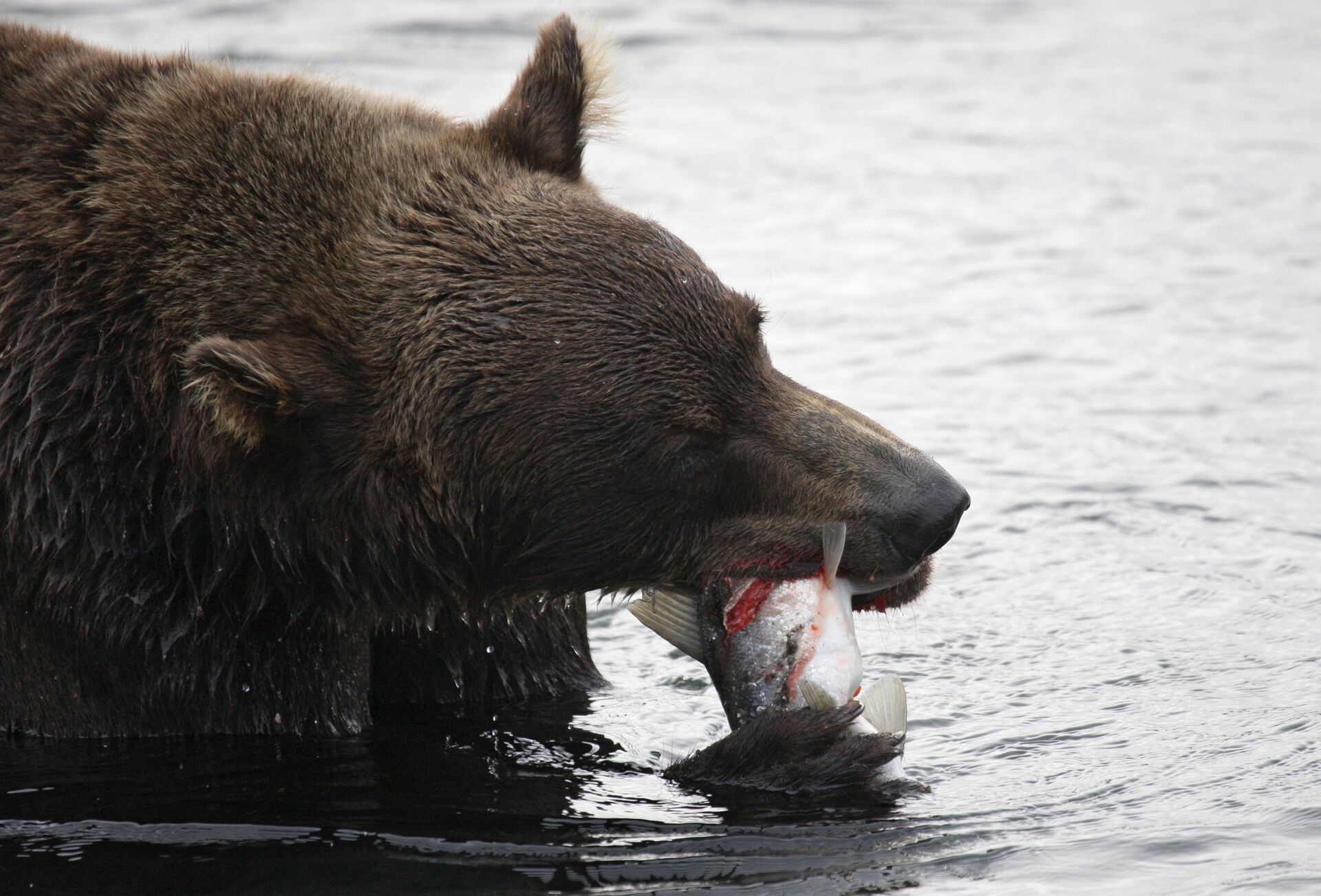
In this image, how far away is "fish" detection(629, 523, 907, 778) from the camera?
5.32m

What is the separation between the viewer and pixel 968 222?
1245cm

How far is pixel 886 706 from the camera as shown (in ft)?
17.8

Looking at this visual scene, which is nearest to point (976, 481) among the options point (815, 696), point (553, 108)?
point (815, 696)

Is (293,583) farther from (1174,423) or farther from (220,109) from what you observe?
(1174,423)

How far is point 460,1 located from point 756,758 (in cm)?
1425

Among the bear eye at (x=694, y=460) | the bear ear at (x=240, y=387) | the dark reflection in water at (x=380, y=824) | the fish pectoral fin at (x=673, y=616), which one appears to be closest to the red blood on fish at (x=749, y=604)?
the fish pectoral fin at (x=673, y=616)

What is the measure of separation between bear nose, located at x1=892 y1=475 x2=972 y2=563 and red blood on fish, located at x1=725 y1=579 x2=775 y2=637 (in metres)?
0.42

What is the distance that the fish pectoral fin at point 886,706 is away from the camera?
5.41 metres

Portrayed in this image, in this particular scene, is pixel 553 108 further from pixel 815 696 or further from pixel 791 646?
pixel 815 696

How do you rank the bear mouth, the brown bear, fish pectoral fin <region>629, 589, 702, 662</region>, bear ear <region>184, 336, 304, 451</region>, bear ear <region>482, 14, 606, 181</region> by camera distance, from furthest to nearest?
bear ear <region>482, 14, 606, 181</region> < fish pectoral fin <region>629, 589, 702, 662</region> < the bear mouth < the brown bear < bear ear <region>184, 336, 304, 451</region>

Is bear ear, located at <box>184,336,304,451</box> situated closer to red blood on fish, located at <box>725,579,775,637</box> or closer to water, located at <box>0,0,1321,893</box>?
water, located at <box>0,0,1321,893</box>

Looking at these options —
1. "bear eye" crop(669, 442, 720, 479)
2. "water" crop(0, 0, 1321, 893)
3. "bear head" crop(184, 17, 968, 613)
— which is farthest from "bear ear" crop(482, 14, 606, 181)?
"bear eye" crop(669, 442, 720, 479)

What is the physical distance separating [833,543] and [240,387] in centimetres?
170

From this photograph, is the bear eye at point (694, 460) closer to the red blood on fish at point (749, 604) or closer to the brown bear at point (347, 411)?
the brown bear at point (347, 411)
